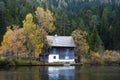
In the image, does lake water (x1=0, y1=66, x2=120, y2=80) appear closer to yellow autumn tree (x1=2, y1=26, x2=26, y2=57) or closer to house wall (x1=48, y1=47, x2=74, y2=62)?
yellow autumn tree (x1=2, y1=26, x2=26, y2=57)

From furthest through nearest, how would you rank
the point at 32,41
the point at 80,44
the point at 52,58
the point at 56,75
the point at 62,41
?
the point at 62,41, the point at 80,44, the point at 52,58, the point at 32,41, the point at 56,75

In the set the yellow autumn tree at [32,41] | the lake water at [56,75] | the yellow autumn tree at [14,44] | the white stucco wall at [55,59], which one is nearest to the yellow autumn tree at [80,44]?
the white stucco wall at [55,59]

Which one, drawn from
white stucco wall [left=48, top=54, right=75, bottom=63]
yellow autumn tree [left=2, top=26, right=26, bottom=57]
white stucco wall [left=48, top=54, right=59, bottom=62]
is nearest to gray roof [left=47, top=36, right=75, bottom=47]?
white stucco wall [left=48, top=54, right=59, bottom=62]

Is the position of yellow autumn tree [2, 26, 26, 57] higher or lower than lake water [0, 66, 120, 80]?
higher

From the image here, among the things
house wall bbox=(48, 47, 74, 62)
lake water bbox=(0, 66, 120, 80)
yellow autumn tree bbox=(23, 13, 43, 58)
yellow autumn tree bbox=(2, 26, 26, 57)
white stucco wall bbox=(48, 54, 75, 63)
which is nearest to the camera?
lake water bbox=(0, 66, 120, 80)

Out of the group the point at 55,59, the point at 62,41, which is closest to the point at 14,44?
the point at 55,59

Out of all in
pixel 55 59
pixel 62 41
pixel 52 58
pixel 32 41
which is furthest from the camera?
pixel 62 41

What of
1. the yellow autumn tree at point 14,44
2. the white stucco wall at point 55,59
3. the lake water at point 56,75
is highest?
the yellow autumn tree at point 14,44

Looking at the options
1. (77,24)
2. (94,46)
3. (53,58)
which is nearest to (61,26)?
(77,24)

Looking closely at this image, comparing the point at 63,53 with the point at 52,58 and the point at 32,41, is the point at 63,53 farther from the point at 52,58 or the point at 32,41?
the point at 32,41

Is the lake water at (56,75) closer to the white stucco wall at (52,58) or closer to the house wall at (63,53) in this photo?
the white stucco wall at (52,58)

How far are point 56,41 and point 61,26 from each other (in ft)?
111

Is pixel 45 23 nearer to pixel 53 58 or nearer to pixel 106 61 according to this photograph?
pixel 53 58

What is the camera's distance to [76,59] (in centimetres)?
9431
